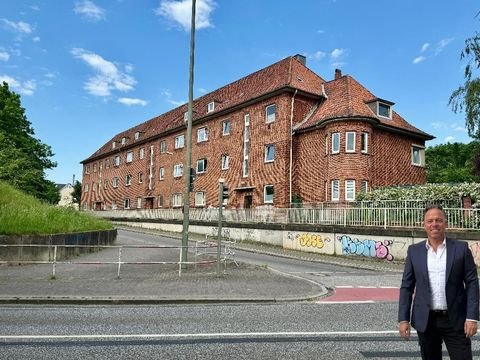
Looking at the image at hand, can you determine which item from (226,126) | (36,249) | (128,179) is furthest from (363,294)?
(128,179)

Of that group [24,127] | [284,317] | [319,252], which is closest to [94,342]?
[284,317]

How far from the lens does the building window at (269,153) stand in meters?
32.3

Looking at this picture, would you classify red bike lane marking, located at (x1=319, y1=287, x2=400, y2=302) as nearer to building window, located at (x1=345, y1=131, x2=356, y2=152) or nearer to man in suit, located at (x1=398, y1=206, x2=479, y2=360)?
man in suit, located at (x1=398, y1=206, x2=479, y2=360)

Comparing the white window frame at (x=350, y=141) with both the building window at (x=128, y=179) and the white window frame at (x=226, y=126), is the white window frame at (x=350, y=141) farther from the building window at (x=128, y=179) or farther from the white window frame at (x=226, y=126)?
the building window at (x=128, y=179)

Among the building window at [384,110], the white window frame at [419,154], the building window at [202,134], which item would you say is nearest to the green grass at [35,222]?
the building window at [202,134]

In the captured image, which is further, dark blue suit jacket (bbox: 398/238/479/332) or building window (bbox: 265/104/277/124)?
building window (bbox: 265/104/277/124)

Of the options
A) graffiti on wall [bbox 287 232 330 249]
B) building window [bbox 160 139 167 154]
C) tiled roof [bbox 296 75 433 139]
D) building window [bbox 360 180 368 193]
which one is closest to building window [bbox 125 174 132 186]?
building window [bbox 160 139 167 154]

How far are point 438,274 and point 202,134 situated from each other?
38115 mm

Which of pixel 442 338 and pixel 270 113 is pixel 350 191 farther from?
pixel 442 338

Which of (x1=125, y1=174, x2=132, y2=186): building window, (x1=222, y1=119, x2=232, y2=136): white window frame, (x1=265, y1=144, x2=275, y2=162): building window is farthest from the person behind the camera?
(x1=125, y1=174, x2=132, y2=186): building window

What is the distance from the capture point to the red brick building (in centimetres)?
2792

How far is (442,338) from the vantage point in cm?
372

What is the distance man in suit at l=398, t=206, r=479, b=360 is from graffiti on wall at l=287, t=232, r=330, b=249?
1900 centimetres

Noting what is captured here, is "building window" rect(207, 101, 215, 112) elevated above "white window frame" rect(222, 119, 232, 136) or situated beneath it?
elevated above
